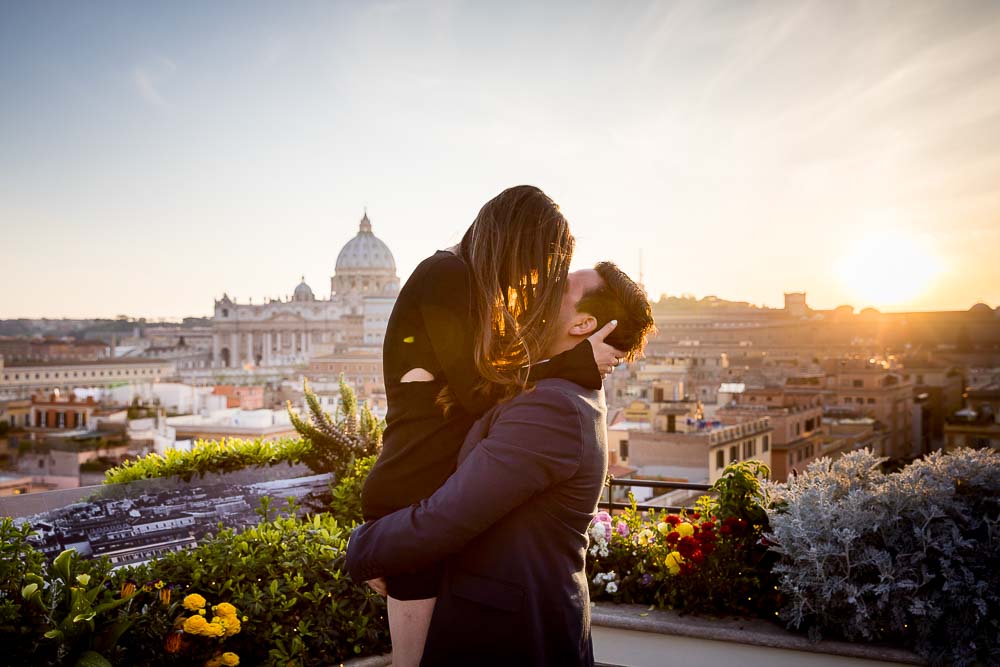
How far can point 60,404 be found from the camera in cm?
3078

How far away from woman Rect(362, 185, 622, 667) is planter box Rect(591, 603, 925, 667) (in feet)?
5.35

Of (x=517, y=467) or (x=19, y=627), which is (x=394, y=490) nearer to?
(x=517, y=467)

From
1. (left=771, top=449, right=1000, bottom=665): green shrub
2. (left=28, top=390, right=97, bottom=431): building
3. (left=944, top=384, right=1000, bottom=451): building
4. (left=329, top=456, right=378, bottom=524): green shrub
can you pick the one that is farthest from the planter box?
(left=28, top=390, right=97, bottom=431): building

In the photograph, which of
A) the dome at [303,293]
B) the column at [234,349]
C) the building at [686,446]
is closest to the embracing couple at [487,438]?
the building at [686,446]

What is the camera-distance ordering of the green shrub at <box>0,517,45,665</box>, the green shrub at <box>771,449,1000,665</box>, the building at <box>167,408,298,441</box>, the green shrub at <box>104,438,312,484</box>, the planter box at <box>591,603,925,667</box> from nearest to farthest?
1. the green shrub at <box>0,517,45,665</box>
2. the green shrub at <box>771,449,1000,665</box>
3. the planter box at <box>591,603,925,667</box>
4. the green shrub at <box>104,438,312,484</box>
5. the building at <box>167,408,298,441</box>

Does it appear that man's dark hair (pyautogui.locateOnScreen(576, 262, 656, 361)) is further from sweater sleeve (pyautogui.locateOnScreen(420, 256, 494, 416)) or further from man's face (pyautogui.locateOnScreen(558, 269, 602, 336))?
sweater sleeve (pyautogui.locateOnScreen(420, 256, 494, 416))

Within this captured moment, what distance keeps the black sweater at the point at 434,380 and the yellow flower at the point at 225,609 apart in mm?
1072

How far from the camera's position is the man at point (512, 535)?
1218 mm

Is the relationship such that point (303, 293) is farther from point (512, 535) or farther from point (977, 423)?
point (512, 535)

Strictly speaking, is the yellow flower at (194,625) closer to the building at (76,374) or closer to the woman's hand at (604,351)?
the woman's hand at (604,351)

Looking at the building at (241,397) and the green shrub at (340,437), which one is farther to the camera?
the building at (241,397)

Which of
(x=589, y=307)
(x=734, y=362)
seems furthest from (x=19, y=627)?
(x=734, y=362)

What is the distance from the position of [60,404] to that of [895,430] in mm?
31494

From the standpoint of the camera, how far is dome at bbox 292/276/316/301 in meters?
92.9
